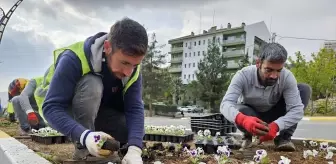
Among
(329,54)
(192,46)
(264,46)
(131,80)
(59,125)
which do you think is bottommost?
(59,125)

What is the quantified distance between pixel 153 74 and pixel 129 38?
23491 millimetres

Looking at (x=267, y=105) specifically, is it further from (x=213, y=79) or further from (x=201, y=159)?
(x=213, y=79)

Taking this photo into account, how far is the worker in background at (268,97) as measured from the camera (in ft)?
8.23

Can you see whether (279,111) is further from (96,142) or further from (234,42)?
(234,42)

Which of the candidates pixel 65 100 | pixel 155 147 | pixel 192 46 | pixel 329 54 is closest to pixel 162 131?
pixel 155 147

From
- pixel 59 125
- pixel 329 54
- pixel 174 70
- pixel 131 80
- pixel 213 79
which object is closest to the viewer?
pixel 59 125

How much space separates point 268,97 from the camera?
2.85 meters

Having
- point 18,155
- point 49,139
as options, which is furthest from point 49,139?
point 18,155

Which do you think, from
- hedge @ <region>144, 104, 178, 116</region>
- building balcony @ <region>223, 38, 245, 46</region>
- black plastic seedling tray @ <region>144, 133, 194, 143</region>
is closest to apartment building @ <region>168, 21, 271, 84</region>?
building balcony @ <region>223, 38, 245, 46</region>

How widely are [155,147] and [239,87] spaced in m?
0.93

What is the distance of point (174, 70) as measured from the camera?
5962cm

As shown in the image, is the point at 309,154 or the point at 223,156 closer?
the point at 223,156

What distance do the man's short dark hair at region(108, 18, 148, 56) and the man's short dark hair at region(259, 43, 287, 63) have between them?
1202mm

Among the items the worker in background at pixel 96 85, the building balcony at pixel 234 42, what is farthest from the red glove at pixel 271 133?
the building balcony at pixel 234 42
